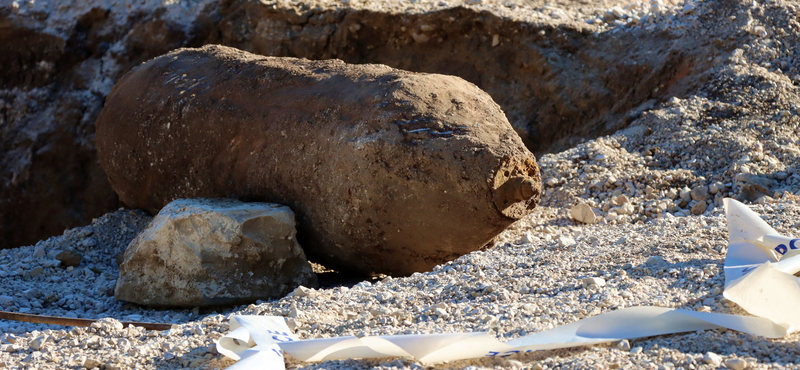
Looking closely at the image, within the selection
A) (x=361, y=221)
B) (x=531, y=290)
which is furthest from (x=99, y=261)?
(x=531, y=290)

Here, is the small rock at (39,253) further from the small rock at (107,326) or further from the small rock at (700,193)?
the small rock at (700,193)

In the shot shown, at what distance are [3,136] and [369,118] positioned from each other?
15.7 feet

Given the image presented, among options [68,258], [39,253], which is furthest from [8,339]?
[39,253]

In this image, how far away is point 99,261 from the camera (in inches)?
169

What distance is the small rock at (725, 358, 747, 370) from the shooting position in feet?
6.14

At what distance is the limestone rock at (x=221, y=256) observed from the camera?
11.1 feet

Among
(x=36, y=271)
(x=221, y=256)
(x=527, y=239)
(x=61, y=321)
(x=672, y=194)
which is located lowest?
(x=36, y=271)

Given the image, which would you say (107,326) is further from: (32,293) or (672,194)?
(672,194)

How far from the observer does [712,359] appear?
1.91 meters

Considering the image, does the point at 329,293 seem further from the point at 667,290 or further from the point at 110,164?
the point at 110,164

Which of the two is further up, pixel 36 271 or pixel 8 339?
pixel 8 339

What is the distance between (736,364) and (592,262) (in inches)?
41.0

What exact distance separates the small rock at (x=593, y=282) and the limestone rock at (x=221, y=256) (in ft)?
4.52

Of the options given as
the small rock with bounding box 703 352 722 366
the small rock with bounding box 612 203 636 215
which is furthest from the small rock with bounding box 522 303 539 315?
the small rock with bounding box 612 203 636 215
